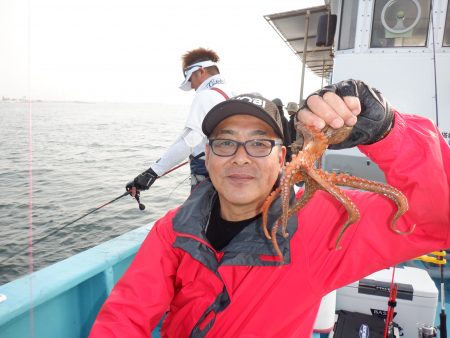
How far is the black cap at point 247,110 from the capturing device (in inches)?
69.6

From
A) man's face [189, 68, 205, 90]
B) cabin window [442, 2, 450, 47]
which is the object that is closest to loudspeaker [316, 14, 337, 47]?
cabin window [442, 2, 450, 47]

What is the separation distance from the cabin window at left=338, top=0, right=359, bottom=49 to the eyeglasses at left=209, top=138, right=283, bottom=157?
4.22 meters

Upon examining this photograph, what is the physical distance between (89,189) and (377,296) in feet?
31.8

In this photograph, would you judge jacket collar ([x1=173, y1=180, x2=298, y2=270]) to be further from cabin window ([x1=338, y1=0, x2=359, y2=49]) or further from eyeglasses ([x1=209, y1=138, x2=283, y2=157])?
cabin window ([x1=338, y1=0, x2=359, y2=49])

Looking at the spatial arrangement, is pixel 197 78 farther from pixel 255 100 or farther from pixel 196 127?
pixel 255 100

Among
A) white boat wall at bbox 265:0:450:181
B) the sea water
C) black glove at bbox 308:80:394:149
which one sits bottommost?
the sea water

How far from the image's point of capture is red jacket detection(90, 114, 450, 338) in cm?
142

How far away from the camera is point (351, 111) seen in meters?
1.27

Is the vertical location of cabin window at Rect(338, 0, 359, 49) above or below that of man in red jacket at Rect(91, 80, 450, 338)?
above

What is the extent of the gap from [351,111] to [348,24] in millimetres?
4647

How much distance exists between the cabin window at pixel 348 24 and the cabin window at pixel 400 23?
28 cm

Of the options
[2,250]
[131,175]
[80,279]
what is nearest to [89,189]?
[131,175]

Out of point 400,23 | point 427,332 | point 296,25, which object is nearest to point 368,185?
point 427,332

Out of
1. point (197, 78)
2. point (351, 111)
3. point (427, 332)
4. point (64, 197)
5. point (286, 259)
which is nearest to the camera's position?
point (351, 111)
